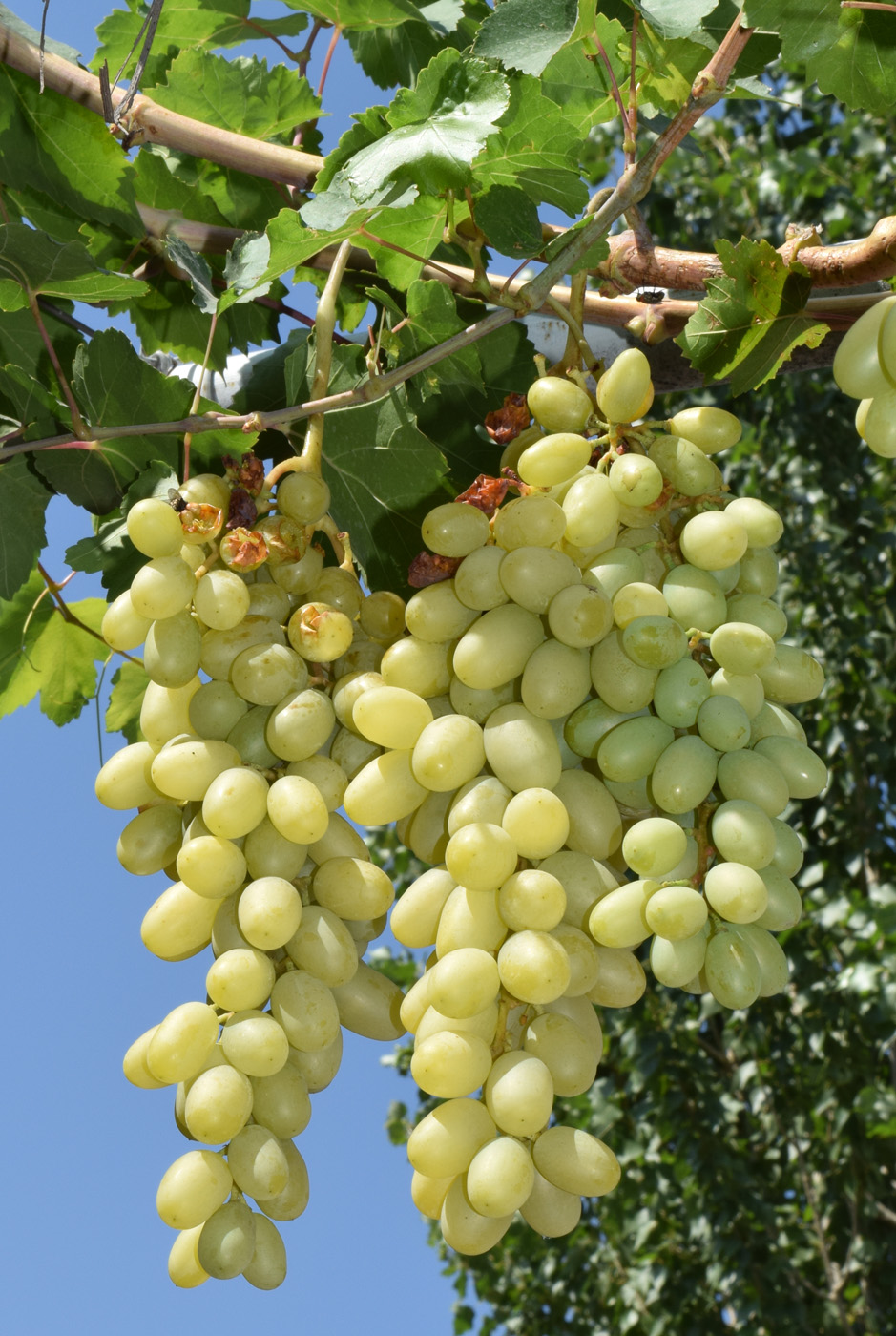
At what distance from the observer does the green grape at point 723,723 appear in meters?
0.43

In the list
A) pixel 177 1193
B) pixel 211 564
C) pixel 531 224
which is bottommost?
pixel 177 1193

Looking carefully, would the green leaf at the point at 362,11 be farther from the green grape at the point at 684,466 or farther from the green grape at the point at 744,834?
the green grape at the point at 744,834

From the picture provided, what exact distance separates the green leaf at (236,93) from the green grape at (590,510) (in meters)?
0.38

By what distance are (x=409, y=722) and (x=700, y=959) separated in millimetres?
144

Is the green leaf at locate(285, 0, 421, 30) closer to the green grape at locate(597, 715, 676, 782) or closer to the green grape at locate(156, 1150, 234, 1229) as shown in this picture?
the green grape at locate(597, 715, 676, 782)

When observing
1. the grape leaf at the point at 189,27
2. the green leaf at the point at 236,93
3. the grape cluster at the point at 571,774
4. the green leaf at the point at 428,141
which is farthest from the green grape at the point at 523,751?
the grape leaf at the point at 189,27

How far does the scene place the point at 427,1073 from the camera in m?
0.39

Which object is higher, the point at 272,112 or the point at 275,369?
the point at 272,112

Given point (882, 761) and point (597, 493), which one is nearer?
point (597, 493)

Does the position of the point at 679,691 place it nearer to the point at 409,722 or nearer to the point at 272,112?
the point at 409,722

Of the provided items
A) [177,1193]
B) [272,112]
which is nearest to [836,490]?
[272,112]

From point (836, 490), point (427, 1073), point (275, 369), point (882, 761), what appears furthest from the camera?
point (836, 490)

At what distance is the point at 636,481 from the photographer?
440mm

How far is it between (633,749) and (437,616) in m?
0.10
